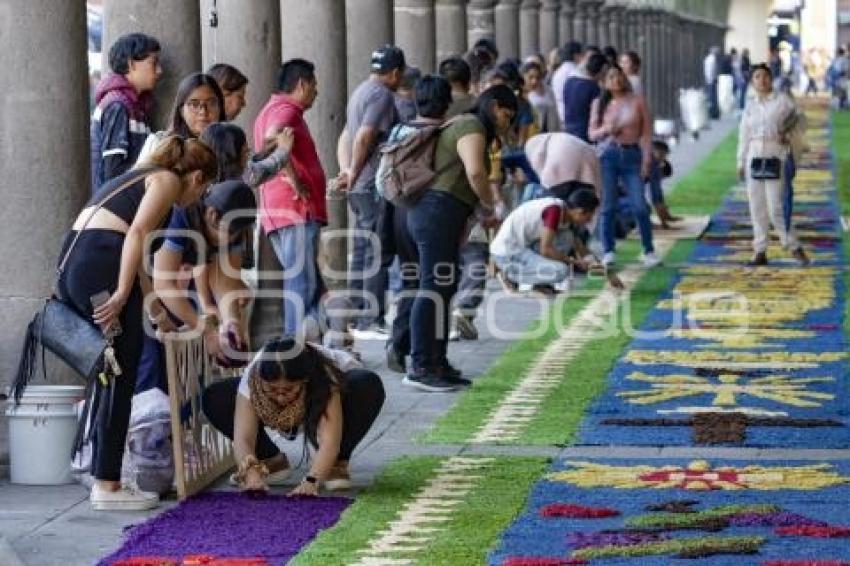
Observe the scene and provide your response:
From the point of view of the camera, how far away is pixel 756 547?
9992 mm

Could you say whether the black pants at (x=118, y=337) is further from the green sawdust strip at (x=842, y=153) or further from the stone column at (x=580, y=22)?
the stone column at (x=580, y=22)

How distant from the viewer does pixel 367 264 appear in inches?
693

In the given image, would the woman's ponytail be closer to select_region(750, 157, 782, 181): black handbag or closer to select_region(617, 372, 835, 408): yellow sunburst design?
select_region(617, 372, 835, 408): yellow sunburst design

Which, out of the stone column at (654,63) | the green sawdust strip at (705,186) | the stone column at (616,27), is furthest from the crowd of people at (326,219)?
the stone column at (654,63)

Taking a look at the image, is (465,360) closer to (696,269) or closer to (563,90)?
(696,269)

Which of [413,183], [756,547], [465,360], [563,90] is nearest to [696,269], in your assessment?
[563,90]

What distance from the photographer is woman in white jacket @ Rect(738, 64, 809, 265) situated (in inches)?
898

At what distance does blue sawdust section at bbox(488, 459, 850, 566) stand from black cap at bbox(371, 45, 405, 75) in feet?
18.8

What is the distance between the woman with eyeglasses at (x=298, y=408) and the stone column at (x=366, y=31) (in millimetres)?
10722

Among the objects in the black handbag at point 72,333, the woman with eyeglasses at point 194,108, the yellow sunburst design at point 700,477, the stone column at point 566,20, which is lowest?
the yellow sunburst design at point 700,477

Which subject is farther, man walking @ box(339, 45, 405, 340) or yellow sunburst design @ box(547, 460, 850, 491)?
man walking @ box(339, 45, 405, 340)

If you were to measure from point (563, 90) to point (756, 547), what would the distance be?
16.0 m

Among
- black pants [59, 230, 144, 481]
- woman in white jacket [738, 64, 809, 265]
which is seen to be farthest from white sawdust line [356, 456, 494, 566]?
woman in white jacket [738, 64, 809, 265]

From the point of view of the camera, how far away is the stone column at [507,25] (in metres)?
36.2
